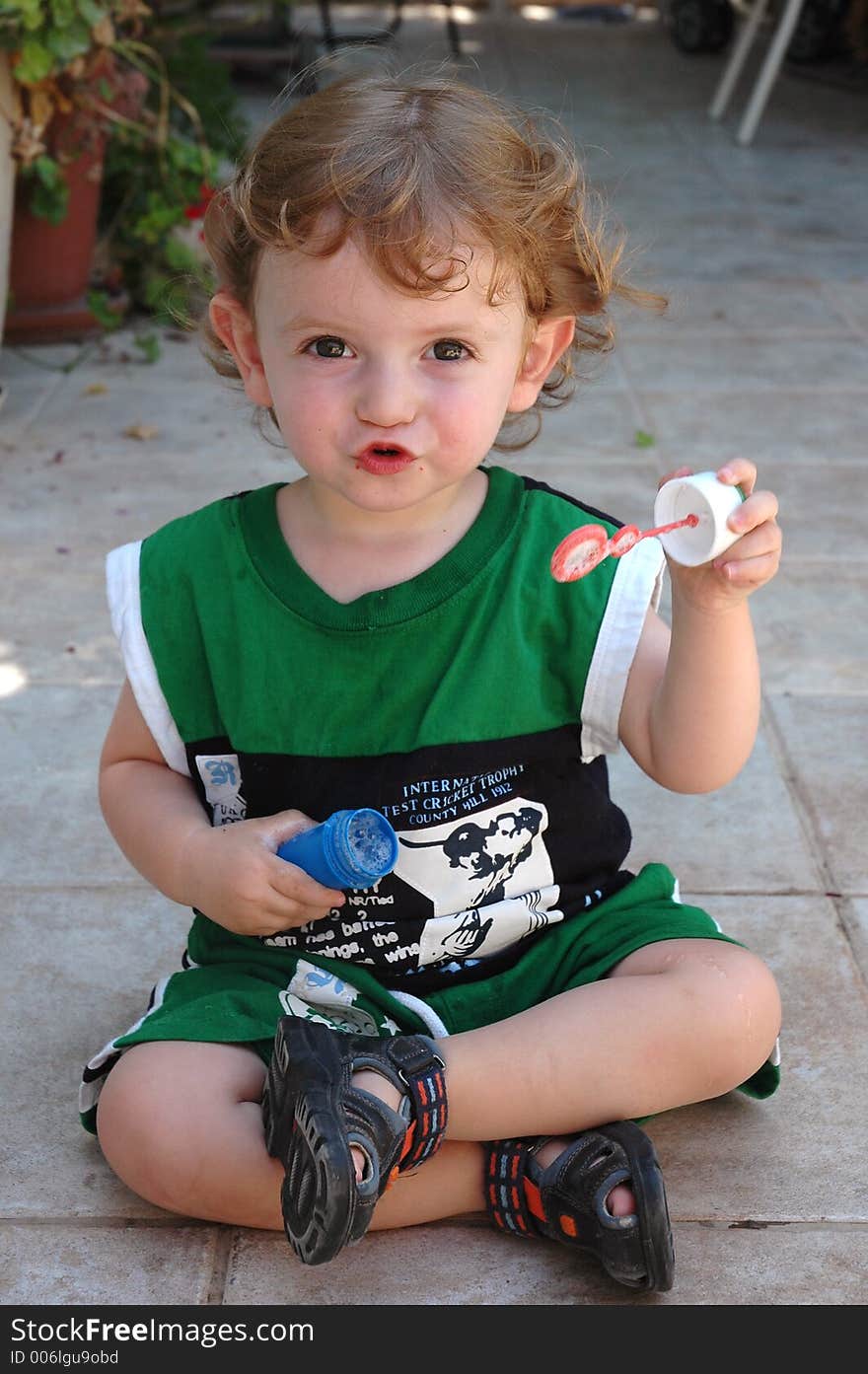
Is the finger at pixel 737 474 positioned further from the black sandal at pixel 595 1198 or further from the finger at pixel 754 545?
the black sandal at pixel 595 1198

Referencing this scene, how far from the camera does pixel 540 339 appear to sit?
1.63m

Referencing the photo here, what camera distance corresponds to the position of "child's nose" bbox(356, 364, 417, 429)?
141 centimetres

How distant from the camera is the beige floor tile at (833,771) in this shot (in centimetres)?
208

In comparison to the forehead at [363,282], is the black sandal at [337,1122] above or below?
below

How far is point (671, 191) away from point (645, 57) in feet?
12.3

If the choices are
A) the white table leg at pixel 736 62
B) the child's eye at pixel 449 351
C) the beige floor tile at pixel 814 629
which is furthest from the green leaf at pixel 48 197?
the white table leg at pixel 736 62

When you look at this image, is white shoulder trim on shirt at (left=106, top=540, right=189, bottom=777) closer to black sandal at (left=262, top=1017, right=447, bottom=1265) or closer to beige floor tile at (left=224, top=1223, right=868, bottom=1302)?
black sandal at (left=262, top=1017, right=447, bottom=1265)

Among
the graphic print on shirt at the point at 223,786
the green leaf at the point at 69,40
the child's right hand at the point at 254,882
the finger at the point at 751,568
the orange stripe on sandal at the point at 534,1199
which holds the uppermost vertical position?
the finger at the point at 751,568

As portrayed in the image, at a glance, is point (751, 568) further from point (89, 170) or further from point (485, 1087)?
point (89, 170)

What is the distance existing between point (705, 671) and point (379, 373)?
0.40 meters

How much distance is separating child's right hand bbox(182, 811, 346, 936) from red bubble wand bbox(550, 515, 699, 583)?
0.35 metres

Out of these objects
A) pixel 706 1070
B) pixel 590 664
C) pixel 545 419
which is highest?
pixel 590 664
